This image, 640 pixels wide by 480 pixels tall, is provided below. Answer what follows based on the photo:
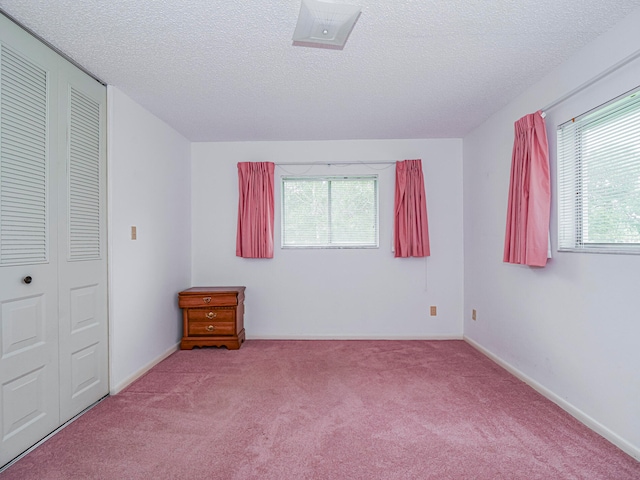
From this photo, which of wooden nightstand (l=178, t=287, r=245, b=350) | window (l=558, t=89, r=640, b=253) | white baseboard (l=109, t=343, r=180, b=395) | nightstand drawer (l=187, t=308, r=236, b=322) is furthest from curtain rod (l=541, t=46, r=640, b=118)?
white baseboard (l=109, t=343, r=180, b=395)

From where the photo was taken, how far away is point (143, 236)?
309cm

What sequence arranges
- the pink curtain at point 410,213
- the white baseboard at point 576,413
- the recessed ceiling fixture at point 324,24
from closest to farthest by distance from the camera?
the recessed ceiling fixture at point 324,24
the white baseboard at point 576,413
the pink curtain at point 410,213

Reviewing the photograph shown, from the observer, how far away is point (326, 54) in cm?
221

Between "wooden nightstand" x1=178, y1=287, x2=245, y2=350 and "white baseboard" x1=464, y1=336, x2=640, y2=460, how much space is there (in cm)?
257

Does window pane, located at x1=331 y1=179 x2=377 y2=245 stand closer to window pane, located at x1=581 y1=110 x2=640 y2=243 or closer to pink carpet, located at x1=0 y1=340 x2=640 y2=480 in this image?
pink carpet, located at x1=0 y1=340 x2=640 y2=480

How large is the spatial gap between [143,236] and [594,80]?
342 centimetres

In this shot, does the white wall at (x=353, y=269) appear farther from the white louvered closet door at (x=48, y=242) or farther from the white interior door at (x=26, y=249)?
the white interior door at (x=26, y=249)

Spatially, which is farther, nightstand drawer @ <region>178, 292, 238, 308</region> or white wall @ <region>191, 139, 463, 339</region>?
white wall @ <region>191, 139, 463, 339</region>

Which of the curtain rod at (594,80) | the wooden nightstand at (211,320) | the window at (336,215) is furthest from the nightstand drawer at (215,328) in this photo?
the curtain rod at (594,80)

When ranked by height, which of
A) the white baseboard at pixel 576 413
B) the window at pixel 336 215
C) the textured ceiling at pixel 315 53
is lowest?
the white baseboard at pixel 576 413

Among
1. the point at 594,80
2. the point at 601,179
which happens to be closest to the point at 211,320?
the point at 601,179

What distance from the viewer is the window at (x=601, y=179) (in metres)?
1.91

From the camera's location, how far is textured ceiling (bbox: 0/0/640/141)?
1773mm

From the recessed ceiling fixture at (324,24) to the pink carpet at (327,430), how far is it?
7.39 feet
